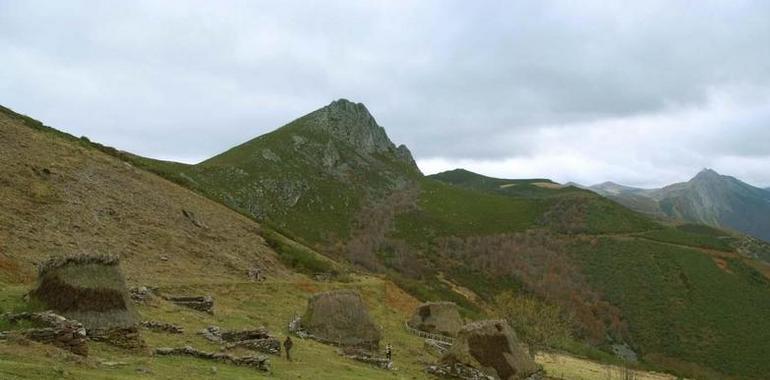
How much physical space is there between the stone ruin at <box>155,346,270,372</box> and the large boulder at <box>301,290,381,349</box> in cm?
1365

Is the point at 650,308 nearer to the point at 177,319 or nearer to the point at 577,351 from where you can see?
the point at 577,351

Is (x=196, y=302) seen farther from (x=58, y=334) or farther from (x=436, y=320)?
(x=436, y=320)

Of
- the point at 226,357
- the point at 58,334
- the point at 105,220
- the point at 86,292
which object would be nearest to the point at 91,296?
the point at 86,292

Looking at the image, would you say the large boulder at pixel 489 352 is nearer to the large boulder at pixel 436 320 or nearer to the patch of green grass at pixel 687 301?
the large boulder at pixel 436 320

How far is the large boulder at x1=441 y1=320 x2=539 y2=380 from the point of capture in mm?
37469

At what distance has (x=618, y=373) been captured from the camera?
7562 centimetres

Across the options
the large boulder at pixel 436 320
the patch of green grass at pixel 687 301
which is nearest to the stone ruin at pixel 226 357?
the large boulder at pixel 436 320

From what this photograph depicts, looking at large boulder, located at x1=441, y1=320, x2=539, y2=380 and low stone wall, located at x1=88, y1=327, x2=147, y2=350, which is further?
large boulder, located at x1=441, y1=320, x2=539, y2=380

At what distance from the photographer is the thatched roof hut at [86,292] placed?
23.8 m

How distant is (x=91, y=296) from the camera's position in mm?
24234

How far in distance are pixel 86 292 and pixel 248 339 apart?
27.8ft

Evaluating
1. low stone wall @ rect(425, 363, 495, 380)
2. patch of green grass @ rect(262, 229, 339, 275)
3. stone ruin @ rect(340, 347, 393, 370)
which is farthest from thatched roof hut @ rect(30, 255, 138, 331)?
patch of green grass @ rect(262, 229, 339, 275)

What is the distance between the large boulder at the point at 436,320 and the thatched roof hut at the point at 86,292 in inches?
1333

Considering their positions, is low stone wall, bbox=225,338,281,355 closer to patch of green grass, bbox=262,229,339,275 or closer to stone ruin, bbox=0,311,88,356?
stone ruin, bbox=0,311,88,356
